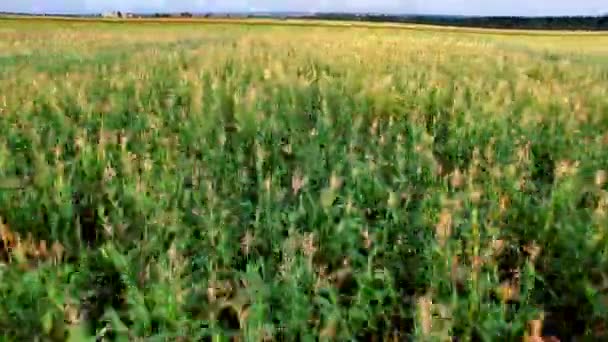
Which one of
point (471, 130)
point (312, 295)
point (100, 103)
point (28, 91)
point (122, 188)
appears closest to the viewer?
point (312, 295)

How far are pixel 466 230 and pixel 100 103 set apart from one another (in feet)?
11.3

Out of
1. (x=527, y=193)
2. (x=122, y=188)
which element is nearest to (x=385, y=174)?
(x=527, y=193)

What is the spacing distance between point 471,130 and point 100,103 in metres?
2.82

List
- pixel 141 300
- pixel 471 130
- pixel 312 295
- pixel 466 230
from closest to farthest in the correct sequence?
pixel 141 300 < pixel 312 295 < pixel 466 230 < pixel 471 130

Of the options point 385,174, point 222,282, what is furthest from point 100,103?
point 222,282

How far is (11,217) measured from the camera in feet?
10.6

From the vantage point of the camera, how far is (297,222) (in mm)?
3174

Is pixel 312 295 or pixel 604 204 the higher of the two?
pixel 604 204

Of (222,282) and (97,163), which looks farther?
(97,163)

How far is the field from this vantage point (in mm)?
2408

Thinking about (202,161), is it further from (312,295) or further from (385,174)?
(312,295)

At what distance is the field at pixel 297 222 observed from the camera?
2.41 meters

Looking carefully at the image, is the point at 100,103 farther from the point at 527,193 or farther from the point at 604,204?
the point at 604,204

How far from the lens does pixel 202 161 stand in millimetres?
4047
